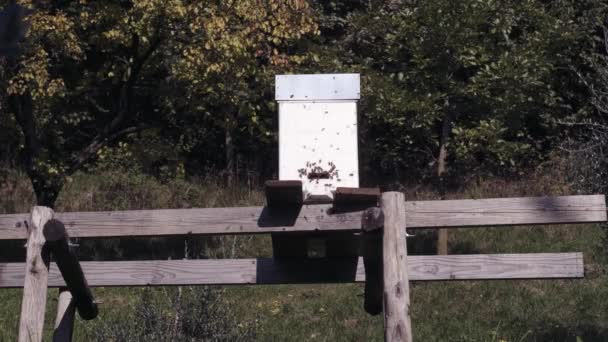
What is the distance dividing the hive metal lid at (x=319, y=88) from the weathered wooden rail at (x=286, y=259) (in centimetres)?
56

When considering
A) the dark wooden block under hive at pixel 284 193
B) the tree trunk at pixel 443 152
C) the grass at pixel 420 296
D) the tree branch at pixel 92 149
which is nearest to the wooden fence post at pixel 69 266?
the dark wooden block under hive at pixel 284 193

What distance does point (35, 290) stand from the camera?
4379 millimetres

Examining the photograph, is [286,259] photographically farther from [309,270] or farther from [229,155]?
[229,155]

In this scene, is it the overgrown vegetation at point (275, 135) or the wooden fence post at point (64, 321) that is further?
the overgrown vegetation at point (275, 135)

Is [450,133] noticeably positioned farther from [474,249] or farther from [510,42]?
[474,249]

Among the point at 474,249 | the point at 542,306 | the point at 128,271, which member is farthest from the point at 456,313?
the point at 128,271

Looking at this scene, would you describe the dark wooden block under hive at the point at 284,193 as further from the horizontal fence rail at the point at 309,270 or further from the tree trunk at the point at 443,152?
the tree trunk at the point at 443,152

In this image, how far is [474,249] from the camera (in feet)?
36.1

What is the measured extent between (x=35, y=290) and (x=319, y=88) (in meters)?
1.65

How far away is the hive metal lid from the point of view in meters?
4.46

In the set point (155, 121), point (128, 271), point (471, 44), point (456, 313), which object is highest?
point (471, 44)

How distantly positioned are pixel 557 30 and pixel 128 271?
344 inches

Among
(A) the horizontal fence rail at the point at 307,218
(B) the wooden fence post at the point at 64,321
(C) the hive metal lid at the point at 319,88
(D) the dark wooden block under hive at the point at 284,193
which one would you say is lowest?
(B) the wooden fence post at the point at 64,321

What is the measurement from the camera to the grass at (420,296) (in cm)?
815
